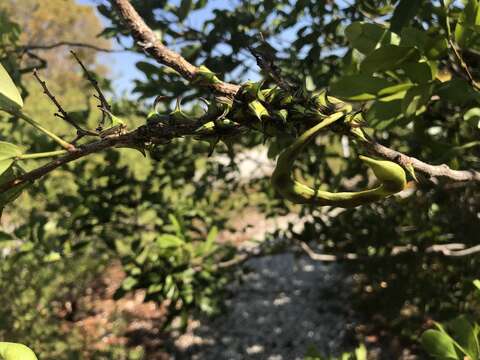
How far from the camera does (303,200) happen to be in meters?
0.46

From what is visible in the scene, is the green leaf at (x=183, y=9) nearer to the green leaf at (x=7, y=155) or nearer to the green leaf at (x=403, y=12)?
the green leaf at (x=403, y=12)

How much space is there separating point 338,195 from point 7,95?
374 mm

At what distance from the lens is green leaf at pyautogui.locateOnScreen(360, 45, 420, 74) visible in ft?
2.13

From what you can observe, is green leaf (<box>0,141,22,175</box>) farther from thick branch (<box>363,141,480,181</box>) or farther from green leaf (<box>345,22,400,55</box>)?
green leaf (<box>345,22,400,55</box>)

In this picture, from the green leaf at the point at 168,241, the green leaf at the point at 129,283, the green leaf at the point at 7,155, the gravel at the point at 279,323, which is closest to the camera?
the green leaf at the point at 7,155

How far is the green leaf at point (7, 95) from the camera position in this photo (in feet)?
1.72

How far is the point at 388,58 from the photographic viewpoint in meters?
0.66

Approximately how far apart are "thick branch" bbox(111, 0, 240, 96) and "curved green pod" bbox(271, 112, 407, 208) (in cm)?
11

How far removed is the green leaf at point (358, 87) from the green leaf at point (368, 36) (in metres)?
0.08

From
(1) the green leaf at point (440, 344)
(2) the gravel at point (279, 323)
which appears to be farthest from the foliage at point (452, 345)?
(2) the gravel at point (279, 323)

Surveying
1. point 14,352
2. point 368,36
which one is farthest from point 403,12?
point 14,352

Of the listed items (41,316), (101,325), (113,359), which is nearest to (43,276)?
(41,316)

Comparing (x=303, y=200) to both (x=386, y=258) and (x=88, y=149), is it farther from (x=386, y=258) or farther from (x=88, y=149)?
(x=386, y=258)

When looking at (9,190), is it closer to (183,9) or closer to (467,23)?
(467,23)
